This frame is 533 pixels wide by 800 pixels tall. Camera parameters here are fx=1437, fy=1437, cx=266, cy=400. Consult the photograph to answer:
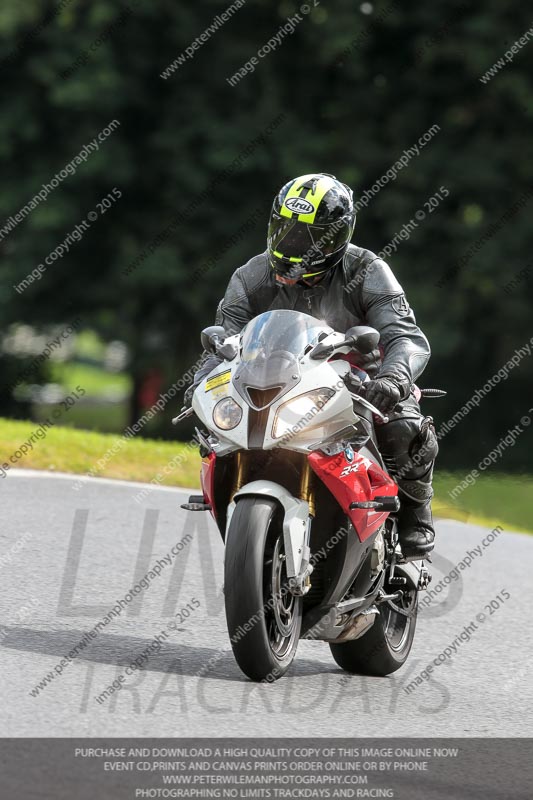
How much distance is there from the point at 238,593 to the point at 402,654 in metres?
→ 1.60

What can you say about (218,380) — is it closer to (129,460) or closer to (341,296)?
(341,296)

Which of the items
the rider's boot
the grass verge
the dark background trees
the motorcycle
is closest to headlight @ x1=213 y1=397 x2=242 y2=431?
the motorcycle

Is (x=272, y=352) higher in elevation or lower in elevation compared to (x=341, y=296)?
lower

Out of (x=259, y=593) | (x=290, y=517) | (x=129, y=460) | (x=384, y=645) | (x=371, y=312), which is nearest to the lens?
(x=259, y=593)

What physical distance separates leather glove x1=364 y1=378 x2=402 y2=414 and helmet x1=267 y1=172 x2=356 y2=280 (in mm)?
647

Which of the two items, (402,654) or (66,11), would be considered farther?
(66,11)

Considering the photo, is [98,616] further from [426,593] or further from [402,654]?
[426,593]

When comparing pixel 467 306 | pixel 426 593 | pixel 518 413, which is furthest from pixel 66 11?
pixel 426 593

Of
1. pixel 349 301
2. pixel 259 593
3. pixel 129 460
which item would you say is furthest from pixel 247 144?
pixel 259 593

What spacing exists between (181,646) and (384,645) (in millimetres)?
909

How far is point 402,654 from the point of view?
6.60m
